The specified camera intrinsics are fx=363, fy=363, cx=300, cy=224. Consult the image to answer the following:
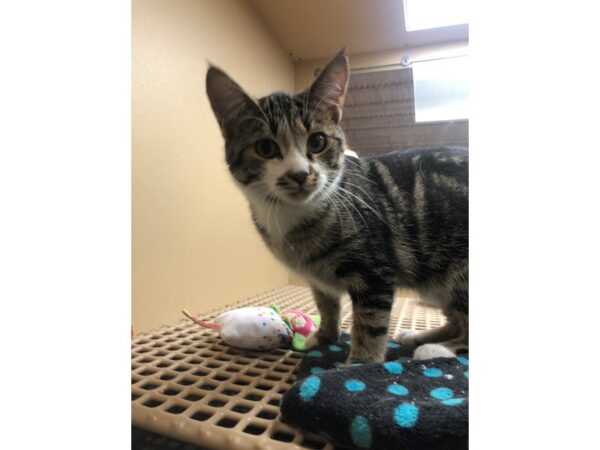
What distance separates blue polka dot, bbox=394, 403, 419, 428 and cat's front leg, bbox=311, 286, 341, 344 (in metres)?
0.49

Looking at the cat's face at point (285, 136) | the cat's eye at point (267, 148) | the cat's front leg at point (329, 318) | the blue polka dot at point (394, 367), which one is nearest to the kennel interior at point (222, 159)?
the cat's front leg at point (329, 318)

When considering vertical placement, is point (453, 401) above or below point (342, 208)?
below

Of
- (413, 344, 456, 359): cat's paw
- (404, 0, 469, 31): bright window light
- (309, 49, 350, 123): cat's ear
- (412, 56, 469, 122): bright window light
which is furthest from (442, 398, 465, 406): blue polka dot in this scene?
(404, 0, 469, 31): bright window light

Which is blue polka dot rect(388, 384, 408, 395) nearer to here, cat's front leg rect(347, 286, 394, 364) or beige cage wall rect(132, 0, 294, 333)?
cat's front leg rect(347, 286, 394, 364)

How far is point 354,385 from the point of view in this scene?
63cm

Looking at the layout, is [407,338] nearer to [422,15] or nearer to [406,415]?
[406,415]

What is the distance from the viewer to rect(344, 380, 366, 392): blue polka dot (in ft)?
2.02

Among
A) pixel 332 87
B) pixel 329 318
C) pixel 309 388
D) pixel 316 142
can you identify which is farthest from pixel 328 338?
pixel 332 87

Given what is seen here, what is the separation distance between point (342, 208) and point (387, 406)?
0.48 m

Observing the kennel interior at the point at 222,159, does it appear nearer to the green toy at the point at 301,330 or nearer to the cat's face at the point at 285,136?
the green toy at the point at 301,330
